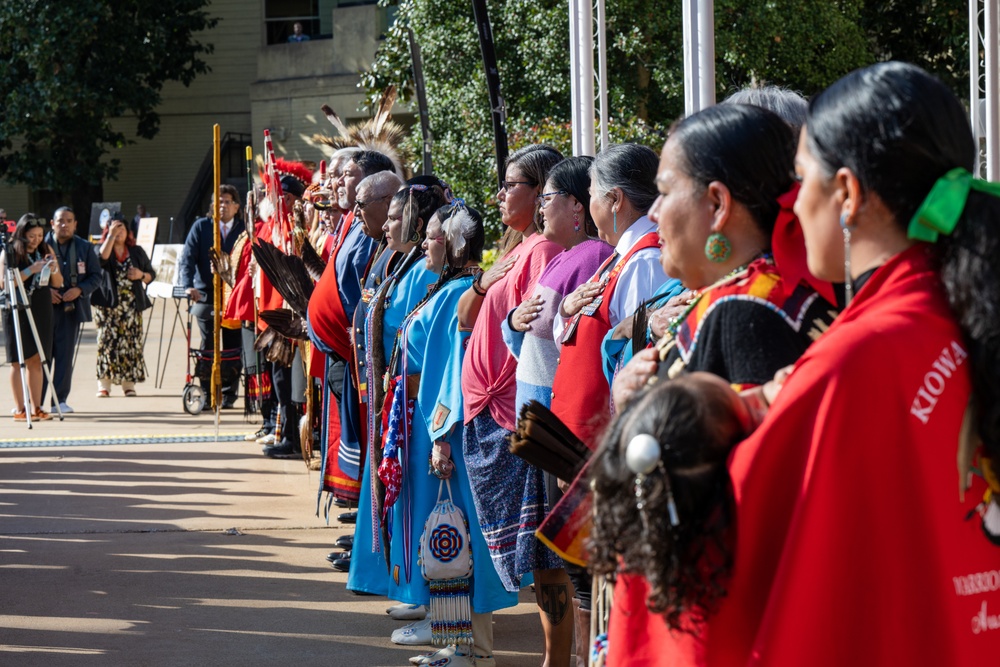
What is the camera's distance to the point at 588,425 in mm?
3432

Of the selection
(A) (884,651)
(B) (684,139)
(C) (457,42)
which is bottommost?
(A) (884,651)

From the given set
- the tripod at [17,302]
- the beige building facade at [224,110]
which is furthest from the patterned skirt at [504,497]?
the beige building facade at [224,110]

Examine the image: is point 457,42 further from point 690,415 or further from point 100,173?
point 100,173

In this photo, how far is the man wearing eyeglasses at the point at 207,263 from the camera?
1089 centimetres

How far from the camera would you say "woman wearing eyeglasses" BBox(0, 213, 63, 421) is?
1052cm

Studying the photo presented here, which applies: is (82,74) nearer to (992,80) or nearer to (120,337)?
(120,337)

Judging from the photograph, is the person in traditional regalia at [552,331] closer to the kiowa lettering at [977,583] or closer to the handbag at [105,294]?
the kiowa lettering at [977,583]

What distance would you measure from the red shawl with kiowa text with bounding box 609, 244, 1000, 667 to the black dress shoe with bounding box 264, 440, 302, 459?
7.47 metres

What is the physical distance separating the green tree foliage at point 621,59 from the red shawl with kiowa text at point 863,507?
968 cm

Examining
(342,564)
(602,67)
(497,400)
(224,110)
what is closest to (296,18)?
(224,110)

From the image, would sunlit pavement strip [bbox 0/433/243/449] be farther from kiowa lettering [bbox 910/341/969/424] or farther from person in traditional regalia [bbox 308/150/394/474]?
kiowa lettering [bbox 910/341/969/424]

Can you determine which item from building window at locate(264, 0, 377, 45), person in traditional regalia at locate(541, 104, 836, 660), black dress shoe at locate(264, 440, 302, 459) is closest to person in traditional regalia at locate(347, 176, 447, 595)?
person in traditional regalia at locate(541, 104, 836, 660)

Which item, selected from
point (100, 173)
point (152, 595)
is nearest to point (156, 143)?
point (100, 173)

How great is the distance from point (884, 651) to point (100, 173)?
28.1m
